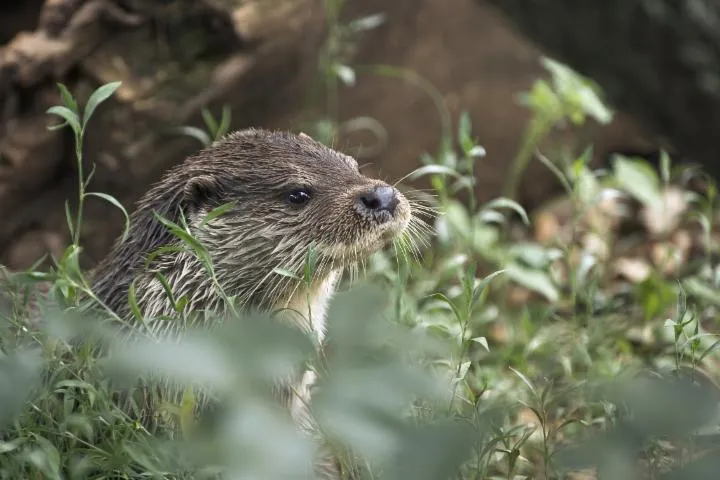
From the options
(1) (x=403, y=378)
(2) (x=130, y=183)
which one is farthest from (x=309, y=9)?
(1) (x=403, y=378)

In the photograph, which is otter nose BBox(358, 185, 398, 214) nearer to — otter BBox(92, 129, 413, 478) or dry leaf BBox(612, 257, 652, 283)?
otter BBox(92, 129, 413, 478)

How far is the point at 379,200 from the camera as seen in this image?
9.79 feet

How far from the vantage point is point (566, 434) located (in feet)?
10.7

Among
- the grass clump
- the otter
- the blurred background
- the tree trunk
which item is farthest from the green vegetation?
the tree trunk

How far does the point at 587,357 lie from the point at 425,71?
88.9 inches

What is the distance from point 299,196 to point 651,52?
1111 millimetres

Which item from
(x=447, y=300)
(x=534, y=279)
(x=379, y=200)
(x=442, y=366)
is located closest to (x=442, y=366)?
(x=442, y=366)

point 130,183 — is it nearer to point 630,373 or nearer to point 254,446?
point 630,373

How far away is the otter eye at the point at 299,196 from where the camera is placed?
10.3 ft

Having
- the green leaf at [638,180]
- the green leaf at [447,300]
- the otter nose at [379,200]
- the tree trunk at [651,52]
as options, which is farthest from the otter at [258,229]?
the green leaf at [638,180]

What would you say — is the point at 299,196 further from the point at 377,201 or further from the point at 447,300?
the point at 447,300

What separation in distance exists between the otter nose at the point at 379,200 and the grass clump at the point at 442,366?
0.18 meters

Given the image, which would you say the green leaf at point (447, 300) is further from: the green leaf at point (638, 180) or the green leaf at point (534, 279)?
the green leaf at point (638, 180)

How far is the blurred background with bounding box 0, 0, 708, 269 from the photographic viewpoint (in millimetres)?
4023
